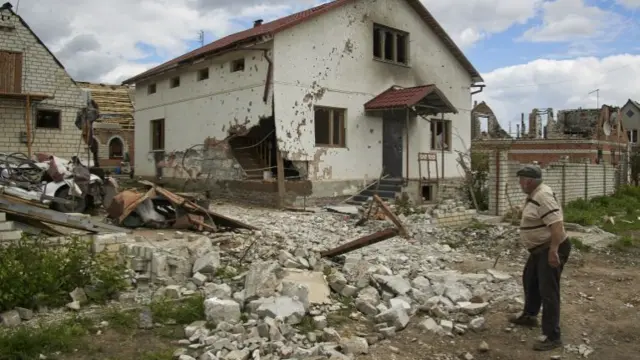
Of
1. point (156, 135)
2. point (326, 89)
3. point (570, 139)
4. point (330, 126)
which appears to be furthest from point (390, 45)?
point (570, 139)

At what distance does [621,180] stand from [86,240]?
21.7 m

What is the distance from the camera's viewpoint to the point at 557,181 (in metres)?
16.4

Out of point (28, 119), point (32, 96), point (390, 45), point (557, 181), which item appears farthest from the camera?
point (28, 119)

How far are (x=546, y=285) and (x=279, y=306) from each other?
248 cm

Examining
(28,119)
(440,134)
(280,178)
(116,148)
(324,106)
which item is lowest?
(280,178)

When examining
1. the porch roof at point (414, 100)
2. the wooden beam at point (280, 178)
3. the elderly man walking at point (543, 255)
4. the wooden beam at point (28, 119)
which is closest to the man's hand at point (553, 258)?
the elderly man walking at point (543, 255)

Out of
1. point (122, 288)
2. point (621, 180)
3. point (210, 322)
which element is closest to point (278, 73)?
point (122, 288)

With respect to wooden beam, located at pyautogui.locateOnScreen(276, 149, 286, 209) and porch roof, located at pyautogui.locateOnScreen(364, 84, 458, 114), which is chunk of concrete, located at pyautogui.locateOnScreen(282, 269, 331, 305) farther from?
porch roof, located at pyautogui.locateOnScreen(364, 84, 458, 114)

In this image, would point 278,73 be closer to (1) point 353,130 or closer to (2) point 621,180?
(1) point 353,130

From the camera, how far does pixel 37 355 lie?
4.22 meters

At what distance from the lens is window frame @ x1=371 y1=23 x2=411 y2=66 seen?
16344 millimetres

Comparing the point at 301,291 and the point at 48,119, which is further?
the point at 48,119

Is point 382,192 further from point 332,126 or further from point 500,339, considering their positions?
point 500,339

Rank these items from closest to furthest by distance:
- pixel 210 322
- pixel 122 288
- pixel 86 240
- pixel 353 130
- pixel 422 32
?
pixel 210 322
pixel 122 288
pixel 86 240
pixel 353 130
pixel 422 32
